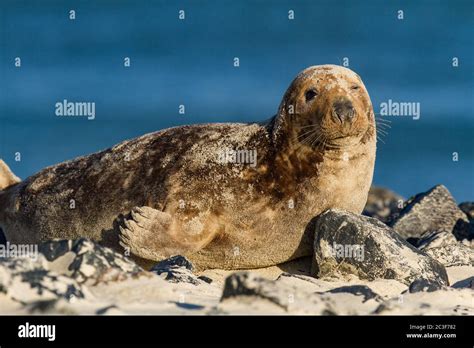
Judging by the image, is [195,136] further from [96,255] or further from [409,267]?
[96,255]

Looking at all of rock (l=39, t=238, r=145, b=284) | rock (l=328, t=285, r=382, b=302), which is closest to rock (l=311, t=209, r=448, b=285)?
rock (l=328, t=285, r=382, b=302)

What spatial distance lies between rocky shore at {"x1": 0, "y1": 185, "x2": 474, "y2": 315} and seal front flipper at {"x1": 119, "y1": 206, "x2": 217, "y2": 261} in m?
0.40

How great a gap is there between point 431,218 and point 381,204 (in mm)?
7032

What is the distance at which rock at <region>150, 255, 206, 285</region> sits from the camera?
11.5 metres

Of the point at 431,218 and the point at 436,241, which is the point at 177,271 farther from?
the point at 431,218

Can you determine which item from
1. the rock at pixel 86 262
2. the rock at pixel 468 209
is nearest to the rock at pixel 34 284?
the rock at pixel 86 262

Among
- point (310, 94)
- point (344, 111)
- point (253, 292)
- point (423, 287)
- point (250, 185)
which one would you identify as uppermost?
point (310, 94)

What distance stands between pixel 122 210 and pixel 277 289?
16.5ft

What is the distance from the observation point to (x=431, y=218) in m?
17.2

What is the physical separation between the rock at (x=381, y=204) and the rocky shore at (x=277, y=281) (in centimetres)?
475

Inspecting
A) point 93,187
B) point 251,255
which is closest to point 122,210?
point 93,187

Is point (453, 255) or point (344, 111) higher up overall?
point (344, 111)

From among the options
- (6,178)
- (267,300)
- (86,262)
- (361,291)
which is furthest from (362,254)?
(6,178)
